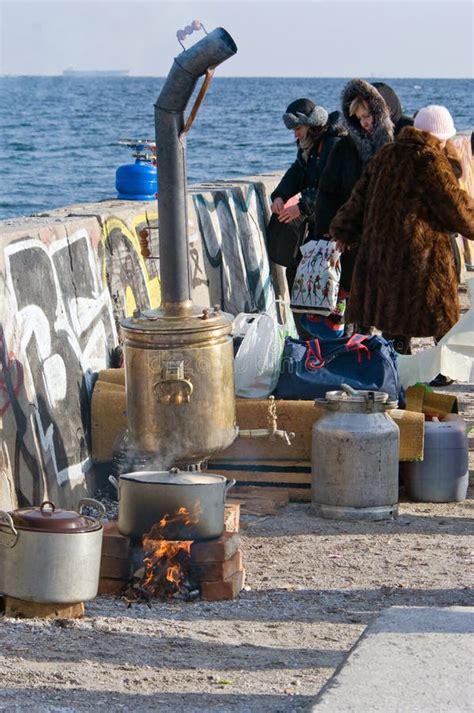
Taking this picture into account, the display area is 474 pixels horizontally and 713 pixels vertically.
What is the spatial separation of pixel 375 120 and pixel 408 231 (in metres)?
1.07

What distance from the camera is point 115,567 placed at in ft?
20.7

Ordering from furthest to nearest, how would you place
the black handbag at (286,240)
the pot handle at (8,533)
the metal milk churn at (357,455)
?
the black handbag at (286,240) → the metal milk churn at (357,455) → the pot handle at (8,533)

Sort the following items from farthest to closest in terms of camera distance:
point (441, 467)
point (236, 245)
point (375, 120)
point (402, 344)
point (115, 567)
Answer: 1. point (236, 245)
2. point (402, 344)
3. point (375, 120)
4. point (441, 467)
5. point (115, 567)

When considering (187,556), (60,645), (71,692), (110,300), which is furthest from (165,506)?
(110,300)

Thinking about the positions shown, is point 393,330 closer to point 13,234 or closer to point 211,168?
point 13,234

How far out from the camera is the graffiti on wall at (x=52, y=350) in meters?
6.89

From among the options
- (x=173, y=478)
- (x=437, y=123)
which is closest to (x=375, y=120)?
(x=437, y=123)

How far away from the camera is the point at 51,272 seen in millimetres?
7461

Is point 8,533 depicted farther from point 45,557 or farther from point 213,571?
point 213,571

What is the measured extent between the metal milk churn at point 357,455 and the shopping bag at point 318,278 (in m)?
2.13

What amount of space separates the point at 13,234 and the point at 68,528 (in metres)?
1.80

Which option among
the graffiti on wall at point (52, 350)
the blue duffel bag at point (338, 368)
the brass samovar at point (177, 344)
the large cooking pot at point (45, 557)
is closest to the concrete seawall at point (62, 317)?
the graffiti on wall at point (52, 350)

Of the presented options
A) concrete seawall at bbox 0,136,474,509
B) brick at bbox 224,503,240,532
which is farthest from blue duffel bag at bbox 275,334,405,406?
brick at bbox 224,503,240,532

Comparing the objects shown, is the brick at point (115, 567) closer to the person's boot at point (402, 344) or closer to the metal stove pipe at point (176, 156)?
the metal stove pipe at point (176, 156)
